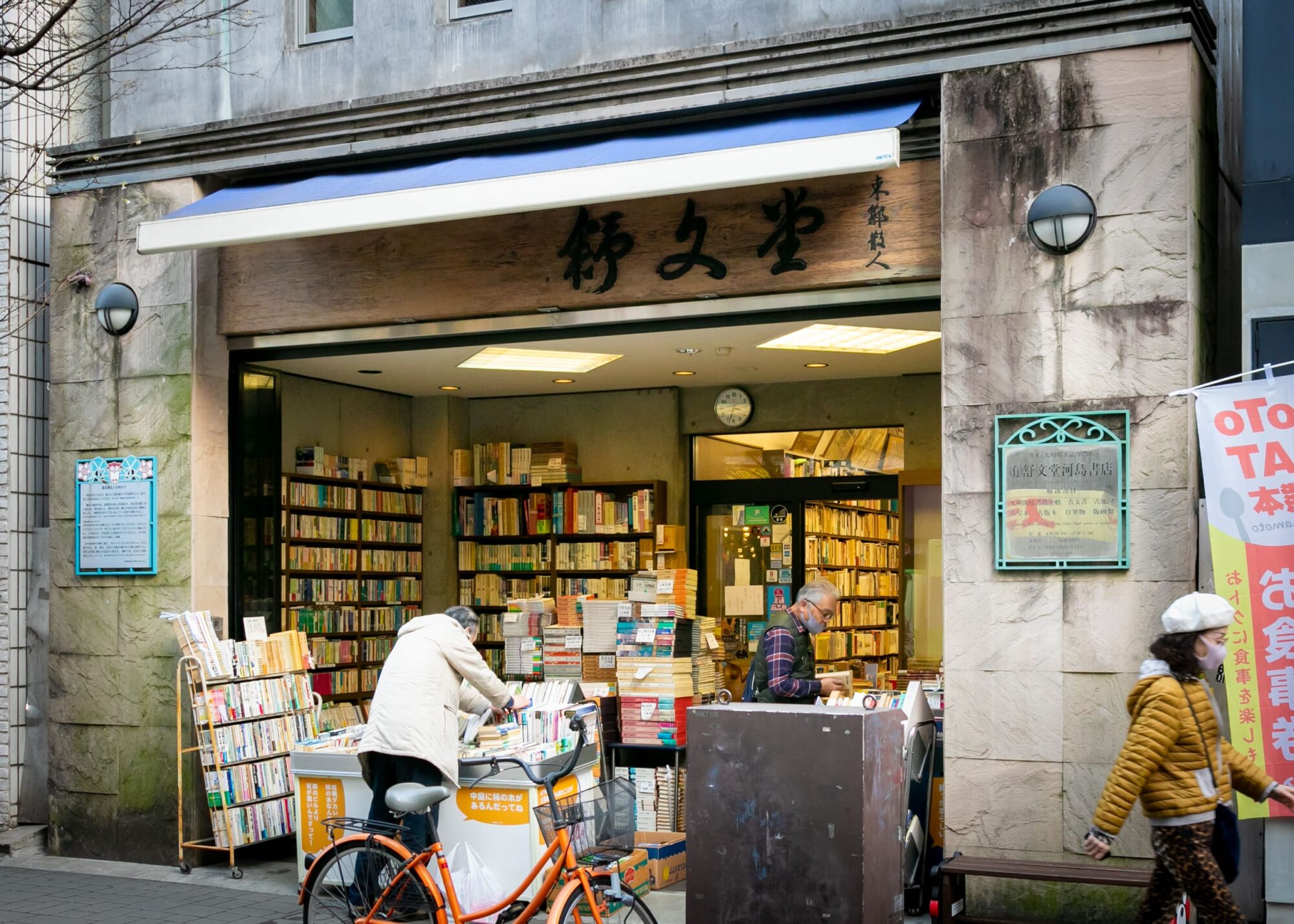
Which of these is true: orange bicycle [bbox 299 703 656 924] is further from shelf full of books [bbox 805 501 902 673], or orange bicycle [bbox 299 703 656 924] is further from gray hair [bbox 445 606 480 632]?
shelf full of books [bbox 805 501 902 673]

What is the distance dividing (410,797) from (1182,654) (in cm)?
346

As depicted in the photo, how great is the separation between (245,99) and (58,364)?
2358 mm

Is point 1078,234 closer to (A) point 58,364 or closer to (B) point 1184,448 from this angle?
(B) point 1184,448

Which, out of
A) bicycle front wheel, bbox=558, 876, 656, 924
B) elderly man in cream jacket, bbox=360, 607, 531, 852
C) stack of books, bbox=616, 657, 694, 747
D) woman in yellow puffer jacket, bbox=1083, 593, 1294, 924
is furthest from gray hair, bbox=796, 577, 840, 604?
woman in yellow puffer jacket, bbox=1083, 593, 1294, 924

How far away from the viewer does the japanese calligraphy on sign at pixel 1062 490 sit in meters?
7.43

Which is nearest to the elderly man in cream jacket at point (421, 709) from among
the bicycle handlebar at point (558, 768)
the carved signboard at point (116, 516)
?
the bicycle handlebar at point (558, 768)

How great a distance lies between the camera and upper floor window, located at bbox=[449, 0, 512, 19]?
9.39 metres

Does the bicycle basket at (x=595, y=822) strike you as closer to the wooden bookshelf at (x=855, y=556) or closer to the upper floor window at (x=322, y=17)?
the upper floor window at (x=322, y=17)

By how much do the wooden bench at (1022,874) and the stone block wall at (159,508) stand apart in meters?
5.34

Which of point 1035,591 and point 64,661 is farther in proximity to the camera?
point 64,661

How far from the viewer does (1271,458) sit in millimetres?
6926

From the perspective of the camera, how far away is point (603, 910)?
6238mm

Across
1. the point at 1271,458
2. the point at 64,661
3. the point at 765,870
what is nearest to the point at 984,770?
the point at 765,870

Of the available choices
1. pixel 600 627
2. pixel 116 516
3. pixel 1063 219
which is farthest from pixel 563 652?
pixel 1063 219
